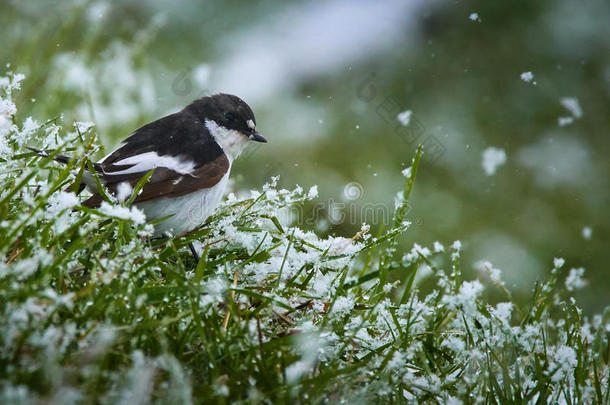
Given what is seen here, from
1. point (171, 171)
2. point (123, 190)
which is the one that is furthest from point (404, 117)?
point (123, 190)

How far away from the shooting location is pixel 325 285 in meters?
2.36

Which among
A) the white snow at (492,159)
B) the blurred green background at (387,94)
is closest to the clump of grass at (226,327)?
the blurred green background at (387,94)

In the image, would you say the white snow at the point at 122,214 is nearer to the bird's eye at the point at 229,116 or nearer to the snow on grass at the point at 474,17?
the bird's eye at the point at 229,116

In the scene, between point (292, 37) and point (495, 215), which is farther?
point (292, 37)

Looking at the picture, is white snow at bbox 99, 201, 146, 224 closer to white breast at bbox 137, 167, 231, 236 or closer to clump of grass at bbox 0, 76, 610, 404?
clump of grass at bbox 0, 76, 610, 404

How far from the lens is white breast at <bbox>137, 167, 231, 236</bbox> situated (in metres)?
2.99

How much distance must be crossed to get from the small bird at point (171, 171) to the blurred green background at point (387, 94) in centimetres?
71

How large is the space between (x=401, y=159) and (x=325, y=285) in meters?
2.74

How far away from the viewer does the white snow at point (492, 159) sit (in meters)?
5.23

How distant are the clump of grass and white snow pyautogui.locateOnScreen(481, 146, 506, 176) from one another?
8.72ft

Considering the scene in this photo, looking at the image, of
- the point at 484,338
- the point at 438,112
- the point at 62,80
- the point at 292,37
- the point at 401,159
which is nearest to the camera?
the point at 484,338

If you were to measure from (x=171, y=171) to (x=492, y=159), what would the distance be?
124 inches

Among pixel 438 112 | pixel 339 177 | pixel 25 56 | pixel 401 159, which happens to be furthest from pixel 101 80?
pixel 438 112

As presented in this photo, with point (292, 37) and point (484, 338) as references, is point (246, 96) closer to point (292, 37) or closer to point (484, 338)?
point (292, 37)
